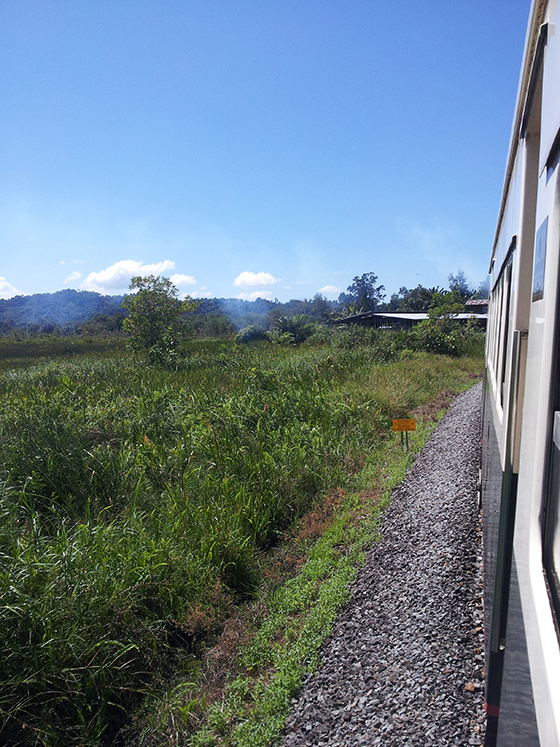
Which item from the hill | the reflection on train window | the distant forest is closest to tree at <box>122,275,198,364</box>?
the distant forest

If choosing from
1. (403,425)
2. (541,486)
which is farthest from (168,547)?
(403,425)

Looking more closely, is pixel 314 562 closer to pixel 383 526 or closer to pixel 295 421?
pixel 383 526

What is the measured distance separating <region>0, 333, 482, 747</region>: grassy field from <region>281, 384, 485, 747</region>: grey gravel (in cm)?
21

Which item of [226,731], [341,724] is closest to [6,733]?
[226,731]

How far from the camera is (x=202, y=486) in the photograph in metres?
5.13

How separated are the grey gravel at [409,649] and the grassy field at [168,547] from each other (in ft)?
0.67

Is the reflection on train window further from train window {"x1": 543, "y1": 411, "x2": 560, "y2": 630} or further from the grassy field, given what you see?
the grassy field

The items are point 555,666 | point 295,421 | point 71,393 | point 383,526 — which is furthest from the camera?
point 71,393

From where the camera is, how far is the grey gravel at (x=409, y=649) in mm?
2393

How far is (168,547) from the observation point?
393 cm

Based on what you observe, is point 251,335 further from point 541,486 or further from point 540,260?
point 541,486

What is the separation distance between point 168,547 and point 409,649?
6.73 feet

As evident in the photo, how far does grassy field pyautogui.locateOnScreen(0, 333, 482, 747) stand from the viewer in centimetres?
281

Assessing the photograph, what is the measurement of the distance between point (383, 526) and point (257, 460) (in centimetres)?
185
